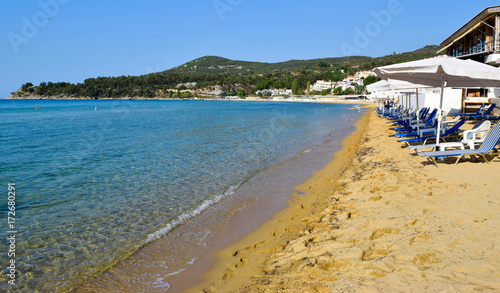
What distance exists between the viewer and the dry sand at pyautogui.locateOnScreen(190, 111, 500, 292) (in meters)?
3.01

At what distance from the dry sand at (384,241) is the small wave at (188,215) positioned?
4.41 ft

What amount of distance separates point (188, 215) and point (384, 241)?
12.4 feet

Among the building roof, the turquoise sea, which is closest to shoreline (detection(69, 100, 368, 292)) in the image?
the turquoise sea

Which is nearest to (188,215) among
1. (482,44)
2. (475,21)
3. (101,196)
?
(101,196)

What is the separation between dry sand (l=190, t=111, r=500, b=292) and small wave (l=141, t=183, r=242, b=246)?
1.35 m

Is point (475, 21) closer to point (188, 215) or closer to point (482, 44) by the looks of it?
point (482, 44)

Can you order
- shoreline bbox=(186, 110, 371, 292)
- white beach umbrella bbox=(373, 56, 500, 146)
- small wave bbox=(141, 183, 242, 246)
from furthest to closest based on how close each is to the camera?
white beach umbrella bbox=(373, 56, 500, 146) → small wave bbox=(141, 183, 242, 246) → shoreline bbox=(186, 110, 371, 292)

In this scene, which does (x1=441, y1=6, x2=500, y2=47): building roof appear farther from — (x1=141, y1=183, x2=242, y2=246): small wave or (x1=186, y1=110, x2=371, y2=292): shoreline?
(x1=141, y1=183, x2=242, y2=246): small wave

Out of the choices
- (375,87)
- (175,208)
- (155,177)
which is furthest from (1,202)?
(375,87)

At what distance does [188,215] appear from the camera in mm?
6426

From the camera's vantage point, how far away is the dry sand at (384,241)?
9.89 ft

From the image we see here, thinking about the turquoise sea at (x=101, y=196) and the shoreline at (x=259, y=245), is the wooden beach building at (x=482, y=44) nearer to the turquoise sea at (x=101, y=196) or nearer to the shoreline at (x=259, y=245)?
the turquoise sea at (x=101, y=196)

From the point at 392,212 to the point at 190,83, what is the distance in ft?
573

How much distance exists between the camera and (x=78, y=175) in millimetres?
9930
